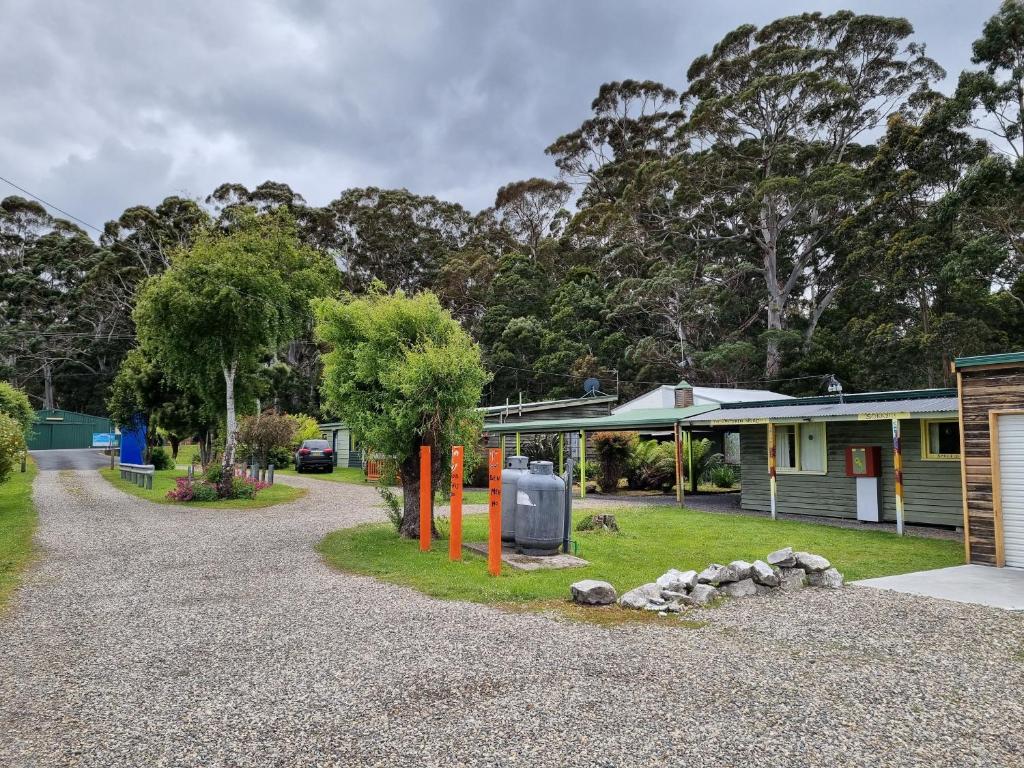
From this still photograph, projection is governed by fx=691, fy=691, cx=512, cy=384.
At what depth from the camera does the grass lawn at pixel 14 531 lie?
827 cm

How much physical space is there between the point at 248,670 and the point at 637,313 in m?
36.3

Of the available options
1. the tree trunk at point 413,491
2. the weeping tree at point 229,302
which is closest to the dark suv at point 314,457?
the weeping tree at point 229,302

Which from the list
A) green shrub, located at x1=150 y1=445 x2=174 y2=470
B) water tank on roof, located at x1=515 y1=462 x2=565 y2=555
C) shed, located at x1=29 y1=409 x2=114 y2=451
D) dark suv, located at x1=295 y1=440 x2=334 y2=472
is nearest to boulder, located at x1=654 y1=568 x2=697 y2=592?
water tank on roof, located at x1=515 y1=462 x2=565 y2=555

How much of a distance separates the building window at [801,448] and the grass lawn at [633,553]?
1749mm

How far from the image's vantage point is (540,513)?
9.29 metres

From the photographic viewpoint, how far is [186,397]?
22750mm

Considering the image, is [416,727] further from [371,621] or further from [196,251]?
[196,251]

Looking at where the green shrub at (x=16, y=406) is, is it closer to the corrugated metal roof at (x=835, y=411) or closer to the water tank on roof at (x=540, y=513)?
the water tank on roof at (x=540, y=513)

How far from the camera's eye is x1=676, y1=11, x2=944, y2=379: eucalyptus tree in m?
34.9

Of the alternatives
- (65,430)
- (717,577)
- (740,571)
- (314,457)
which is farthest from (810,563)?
(65,430)

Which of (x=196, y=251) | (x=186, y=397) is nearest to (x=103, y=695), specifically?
(x=196, y=251)

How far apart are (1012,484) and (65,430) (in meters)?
55.4

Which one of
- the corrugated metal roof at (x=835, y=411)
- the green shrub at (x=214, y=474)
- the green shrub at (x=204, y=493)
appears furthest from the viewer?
the green shrub at (x=214, y=474)

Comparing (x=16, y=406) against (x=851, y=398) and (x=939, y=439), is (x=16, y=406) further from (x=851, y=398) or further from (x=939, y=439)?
(x=939, y=439)
